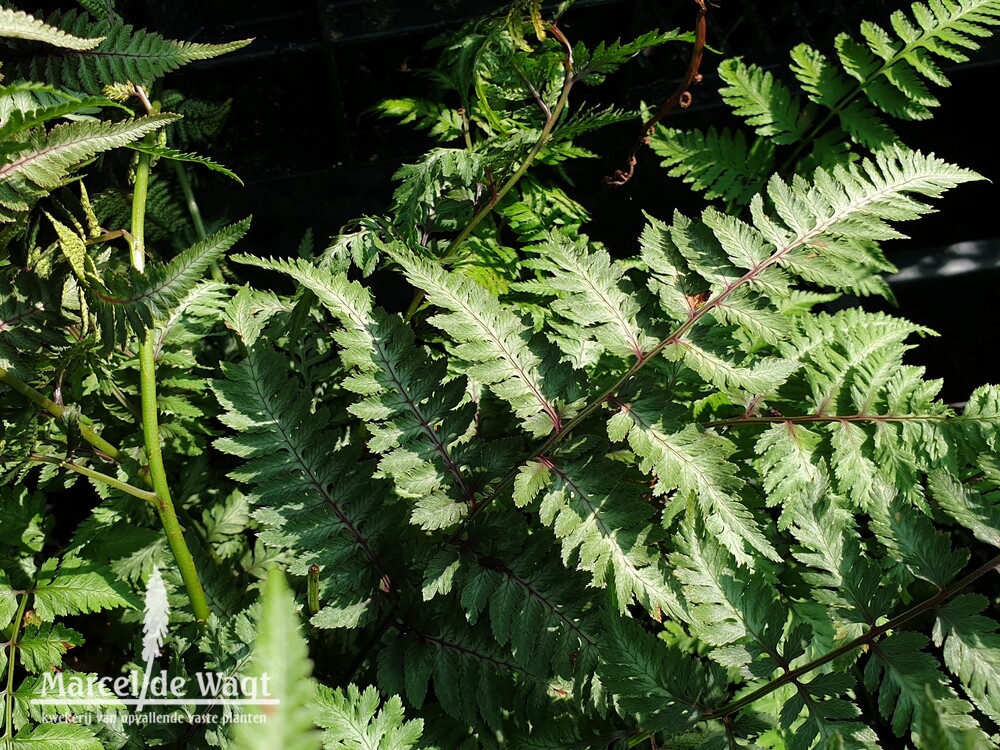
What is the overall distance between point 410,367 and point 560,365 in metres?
0.32

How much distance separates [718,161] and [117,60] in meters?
1.65

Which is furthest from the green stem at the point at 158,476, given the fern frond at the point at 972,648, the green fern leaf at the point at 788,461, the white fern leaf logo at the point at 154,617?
the fern frond at the point at 972,648

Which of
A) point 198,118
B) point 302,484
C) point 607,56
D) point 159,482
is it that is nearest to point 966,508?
point 607,56

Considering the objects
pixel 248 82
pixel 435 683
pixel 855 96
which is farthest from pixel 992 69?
pixel 435 683

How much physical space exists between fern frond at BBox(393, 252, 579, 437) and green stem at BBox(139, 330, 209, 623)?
593mm

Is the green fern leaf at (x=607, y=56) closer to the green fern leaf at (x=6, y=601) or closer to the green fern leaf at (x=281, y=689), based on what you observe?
the green fern leaf at (x=281, y=689)

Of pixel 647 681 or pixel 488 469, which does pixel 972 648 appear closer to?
pixel 647 681

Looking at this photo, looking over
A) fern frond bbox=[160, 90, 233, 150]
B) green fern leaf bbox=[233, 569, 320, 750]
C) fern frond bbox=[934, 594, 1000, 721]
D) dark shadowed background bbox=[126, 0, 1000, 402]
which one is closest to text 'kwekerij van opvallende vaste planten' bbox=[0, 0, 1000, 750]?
fern frond bbox=[934, 594, 1000, 721]

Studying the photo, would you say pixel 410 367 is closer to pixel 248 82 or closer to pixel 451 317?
Result: pixel 451 317

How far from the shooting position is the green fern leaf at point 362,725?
1.41 m

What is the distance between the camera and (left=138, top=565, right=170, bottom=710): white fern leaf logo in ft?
5.64

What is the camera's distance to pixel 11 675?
1.63 meters

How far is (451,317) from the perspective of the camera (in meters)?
1.64

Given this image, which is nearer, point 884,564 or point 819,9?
point 884,564
